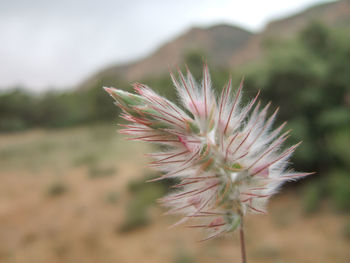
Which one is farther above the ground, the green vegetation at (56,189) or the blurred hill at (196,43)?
the blurred hill at (196,43)

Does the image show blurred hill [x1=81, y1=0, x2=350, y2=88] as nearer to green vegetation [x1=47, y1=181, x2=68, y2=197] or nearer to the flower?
green vegetation [x1=47, y1=181, x2=68, y2=197]

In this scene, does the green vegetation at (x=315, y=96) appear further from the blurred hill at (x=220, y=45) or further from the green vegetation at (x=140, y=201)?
the blurred hill at (x=220, y=45)

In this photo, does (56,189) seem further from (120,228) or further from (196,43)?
(196,43)

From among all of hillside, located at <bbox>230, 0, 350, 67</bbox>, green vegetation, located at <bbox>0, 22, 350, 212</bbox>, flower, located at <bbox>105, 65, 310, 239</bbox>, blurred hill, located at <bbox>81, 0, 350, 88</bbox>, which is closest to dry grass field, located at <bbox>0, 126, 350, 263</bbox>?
green vegetation, located at <bbox>0, 22, 350, 212</bbox>

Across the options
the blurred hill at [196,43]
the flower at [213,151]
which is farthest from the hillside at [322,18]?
the blurred hill at [196,43]

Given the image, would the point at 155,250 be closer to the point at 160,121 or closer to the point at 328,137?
the point at 328,137

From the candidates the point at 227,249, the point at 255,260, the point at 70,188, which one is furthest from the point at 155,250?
the point at 70,188

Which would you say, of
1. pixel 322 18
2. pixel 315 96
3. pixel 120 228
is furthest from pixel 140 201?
pixel 322 18
